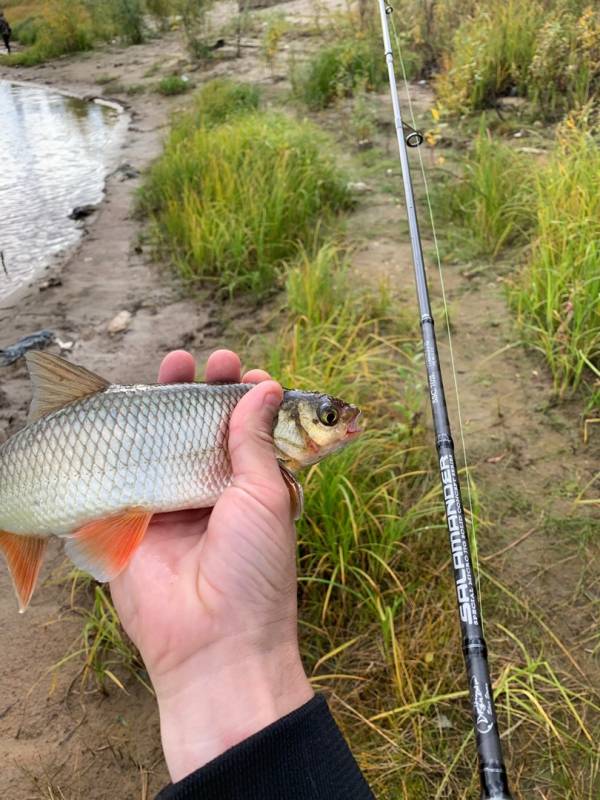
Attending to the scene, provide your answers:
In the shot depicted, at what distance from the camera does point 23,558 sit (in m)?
2.21

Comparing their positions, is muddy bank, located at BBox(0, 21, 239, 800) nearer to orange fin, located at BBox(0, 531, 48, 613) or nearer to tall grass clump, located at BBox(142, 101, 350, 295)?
tall grass clump, located at BBox(142, 101, 350, 295)

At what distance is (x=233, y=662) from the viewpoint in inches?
72.2

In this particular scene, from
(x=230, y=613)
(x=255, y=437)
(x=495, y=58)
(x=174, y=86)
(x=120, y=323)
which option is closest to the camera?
(x=230, y=613)

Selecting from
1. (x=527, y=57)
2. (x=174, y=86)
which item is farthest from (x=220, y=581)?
(x=174, y=86)

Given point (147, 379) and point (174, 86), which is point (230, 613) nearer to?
point (147, 379)

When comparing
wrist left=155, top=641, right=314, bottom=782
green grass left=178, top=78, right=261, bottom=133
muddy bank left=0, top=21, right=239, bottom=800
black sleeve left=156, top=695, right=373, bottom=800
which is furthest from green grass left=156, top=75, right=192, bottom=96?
black sleeve left=156, top=695, right=373, bottom=800

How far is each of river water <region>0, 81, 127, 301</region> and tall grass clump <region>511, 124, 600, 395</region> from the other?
4.98 metres

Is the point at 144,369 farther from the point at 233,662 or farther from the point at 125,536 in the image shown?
the point at 233,662

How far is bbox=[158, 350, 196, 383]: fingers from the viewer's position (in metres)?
2.52

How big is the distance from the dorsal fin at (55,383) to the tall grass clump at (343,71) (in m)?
9.31

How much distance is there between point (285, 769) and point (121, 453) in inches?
38.5

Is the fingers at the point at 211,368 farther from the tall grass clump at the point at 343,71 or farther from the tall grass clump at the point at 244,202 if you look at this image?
the tall grass clump at the point at 343,71

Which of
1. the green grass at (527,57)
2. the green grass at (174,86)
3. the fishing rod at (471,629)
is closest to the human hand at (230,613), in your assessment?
the fishing rod at (471,629)

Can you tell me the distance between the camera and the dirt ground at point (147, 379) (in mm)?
2625
